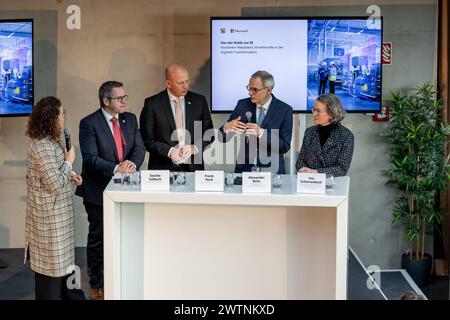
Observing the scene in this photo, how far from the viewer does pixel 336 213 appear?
412 cm

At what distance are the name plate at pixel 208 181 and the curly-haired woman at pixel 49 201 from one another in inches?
42.6

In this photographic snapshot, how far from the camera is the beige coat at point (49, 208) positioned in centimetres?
485

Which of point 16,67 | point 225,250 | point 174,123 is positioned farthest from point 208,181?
point 16,67

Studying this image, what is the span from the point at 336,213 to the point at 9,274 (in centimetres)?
348

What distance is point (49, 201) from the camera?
4.91 metres

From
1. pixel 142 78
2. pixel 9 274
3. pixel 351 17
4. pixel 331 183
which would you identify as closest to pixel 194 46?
pixel 142 78

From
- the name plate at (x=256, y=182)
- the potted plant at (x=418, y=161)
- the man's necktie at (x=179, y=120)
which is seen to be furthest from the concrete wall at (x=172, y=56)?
the name plate at (x=256, y=182)

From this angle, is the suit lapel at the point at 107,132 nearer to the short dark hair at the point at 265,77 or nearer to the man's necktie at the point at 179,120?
the man's necktie at the point at 179,120

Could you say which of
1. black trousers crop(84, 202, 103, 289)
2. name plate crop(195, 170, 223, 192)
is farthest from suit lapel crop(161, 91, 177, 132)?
name plate crop(195, 170, 223, 192)

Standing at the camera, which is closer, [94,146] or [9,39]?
[94,146]

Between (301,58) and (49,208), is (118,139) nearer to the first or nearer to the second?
(49,208)

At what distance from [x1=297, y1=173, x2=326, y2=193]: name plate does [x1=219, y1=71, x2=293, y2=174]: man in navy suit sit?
4.85 ft

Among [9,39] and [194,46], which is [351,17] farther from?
[9,39]

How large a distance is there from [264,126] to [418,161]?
161cm
